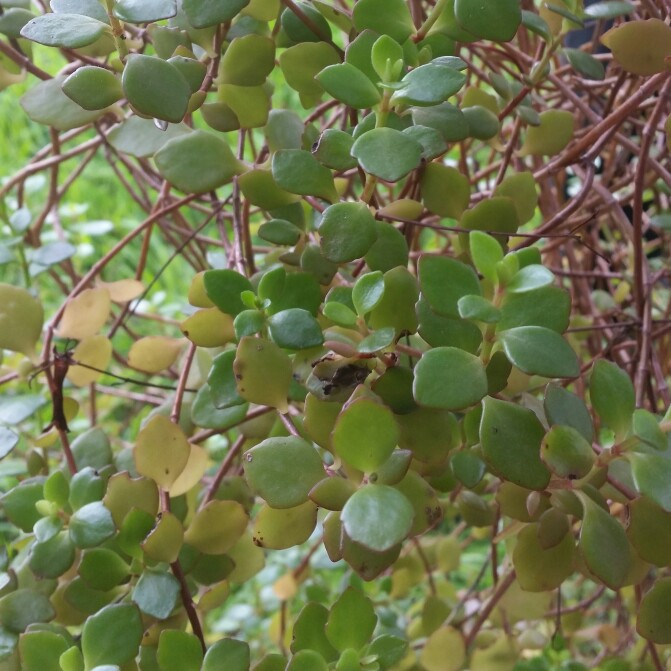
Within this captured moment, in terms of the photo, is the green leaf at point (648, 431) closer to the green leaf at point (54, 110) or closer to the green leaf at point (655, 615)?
the green leaf at point (655, 615)

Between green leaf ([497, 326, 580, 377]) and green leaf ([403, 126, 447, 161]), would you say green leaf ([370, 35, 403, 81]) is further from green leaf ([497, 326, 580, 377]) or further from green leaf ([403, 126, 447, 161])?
green leaf ([497, 326, 580, 377])

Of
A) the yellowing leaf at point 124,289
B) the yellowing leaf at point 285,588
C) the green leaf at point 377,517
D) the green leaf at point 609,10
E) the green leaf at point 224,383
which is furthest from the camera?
the yellowing leaf at point 285,588

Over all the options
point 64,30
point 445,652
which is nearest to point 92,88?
point 64,30

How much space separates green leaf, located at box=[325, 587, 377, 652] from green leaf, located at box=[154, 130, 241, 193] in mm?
244

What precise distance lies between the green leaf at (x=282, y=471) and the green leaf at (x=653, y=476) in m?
0.15

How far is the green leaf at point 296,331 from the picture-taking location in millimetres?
371

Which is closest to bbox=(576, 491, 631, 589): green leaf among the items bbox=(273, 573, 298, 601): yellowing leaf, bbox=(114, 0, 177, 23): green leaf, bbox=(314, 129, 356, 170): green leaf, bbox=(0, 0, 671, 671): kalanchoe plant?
bbox=(0, 0, 671, 671): kalanchoe plant

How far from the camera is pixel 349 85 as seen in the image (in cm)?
38

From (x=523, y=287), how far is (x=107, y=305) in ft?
1.05

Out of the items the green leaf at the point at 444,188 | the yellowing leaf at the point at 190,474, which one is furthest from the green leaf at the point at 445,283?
the yellowing leaf at the point at 190,474

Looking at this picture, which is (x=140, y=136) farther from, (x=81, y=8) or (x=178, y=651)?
(x=178, y=651)

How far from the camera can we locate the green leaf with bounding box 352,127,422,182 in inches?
13.7

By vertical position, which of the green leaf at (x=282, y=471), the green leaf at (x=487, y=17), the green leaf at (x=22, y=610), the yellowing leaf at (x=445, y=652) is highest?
the green leaf at (x=487, y=17)

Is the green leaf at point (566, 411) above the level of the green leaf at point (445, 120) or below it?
below
